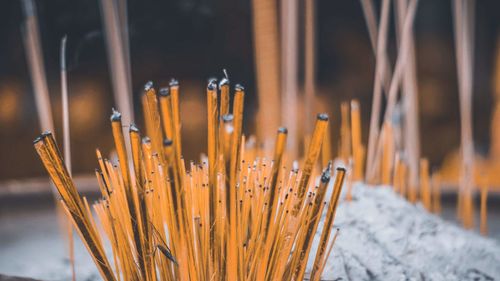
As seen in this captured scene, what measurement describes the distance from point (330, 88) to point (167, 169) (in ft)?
4.61

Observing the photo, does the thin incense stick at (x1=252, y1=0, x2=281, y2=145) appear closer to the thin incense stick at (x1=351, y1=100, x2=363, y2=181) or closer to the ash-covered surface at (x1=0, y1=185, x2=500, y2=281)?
the thin incense stick at (x1=351, y1=100, x2=363, y2=181)

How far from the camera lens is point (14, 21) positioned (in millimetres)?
1586

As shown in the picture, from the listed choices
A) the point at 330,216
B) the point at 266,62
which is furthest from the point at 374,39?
the point at 330,216

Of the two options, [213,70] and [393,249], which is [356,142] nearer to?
[393,249]

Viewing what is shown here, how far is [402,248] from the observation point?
72 centimetres

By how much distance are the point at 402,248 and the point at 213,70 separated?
1.13 metres

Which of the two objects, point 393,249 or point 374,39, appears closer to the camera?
point 393,249

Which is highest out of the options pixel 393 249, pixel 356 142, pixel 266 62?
pixel 266 62

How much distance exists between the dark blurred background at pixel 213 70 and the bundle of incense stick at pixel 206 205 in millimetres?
1134

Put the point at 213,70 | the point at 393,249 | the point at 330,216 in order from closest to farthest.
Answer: the point at 330,216 → the point at 393,249 → the point at 213,70

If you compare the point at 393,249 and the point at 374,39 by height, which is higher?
the point at 374,39

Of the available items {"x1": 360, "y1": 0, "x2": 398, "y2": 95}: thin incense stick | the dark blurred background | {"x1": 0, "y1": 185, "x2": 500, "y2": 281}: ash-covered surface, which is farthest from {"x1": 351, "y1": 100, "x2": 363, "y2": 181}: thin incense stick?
the dark blurred background

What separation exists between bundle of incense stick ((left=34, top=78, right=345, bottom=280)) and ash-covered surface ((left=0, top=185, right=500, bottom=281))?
0.17 metres

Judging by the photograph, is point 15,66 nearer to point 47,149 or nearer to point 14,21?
point 14,21
